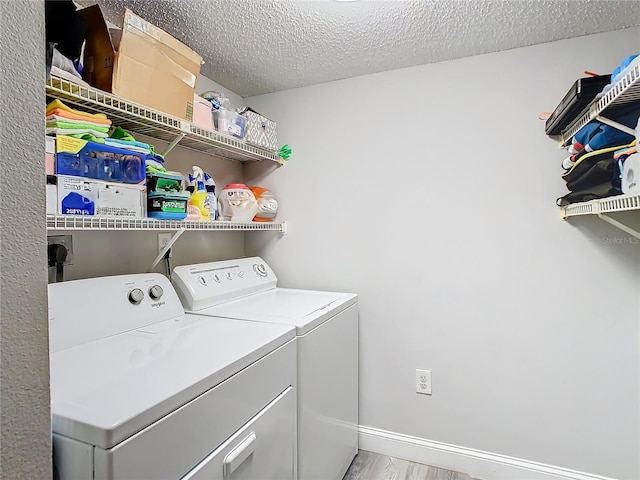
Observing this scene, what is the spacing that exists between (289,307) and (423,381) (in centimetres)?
91

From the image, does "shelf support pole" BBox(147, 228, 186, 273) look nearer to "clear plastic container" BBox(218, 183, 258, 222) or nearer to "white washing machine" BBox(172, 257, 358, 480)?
"white washing machine" BBox(172, 257, 358, 480)

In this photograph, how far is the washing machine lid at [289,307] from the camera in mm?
1448

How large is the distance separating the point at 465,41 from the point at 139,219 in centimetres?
167

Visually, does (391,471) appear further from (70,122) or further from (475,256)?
(70,122)

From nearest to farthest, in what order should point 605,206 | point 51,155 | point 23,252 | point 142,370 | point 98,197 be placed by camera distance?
point 23,252
point 142,370
point 51,155
point 98,197
point 605,206

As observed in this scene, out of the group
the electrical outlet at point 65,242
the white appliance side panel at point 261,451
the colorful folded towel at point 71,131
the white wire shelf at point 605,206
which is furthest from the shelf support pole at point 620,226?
the electrical outlet at point 65,242

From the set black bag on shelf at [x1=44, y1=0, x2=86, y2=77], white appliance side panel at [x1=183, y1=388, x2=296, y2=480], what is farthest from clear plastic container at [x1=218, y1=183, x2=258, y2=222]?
white appliance side panel at [x1=183, y1=388, x2=296, y2=480]

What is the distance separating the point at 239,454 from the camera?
0.98 meters

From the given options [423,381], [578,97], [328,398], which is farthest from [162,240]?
[578,97]

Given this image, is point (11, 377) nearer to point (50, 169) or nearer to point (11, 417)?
point (11, 417)

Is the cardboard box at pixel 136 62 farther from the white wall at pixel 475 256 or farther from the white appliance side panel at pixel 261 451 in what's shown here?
the white appliance side panel at pixel 261 451

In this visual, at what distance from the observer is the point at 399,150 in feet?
6.59

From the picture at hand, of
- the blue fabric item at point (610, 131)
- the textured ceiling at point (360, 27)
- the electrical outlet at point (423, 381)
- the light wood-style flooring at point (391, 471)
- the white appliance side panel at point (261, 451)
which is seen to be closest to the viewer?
the white appliance side panel at point (261, 451)

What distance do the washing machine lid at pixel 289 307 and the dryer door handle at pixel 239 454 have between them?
1.36 ft
